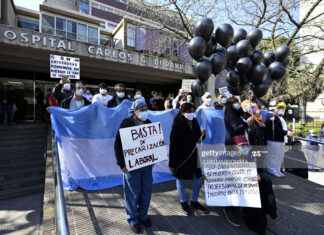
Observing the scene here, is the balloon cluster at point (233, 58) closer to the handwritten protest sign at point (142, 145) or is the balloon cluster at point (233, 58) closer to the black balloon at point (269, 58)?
the black balloon at point (269, 58)

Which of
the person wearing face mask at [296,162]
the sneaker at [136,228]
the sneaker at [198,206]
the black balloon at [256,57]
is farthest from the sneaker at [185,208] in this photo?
the black balloon at [256,57]

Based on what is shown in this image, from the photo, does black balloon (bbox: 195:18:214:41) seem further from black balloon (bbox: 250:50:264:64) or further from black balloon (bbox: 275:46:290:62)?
black balloon (bbox: 275:46:290:62)

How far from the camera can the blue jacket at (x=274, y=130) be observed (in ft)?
15.5

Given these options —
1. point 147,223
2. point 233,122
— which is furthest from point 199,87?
point 147,223

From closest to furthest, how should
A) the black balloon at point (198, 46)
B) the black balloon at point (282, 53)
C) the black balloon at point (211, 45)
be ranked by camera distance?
the black balloon at point (198, 46) → the black balloon at point (211, 45) → the black balloon at point (282, 53)

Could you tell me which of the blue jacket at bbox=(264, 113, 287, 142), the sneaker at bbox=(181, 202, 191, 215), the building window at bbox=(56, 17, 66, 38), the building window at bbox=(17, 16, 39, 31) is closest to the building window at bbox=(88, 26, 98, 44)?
the building window at bbox=(56, 17, 66, 38)

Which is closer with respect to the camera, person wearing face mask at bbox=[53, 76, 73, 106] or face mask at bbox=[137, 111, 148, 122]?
face mask at bbox=[137, 111, 148, 122]

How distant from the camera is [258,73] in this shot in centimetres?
528

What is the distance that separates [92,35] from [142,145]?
1802 centimetres

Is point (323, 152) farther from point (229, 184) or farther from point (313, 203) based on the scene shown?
point (229, 184)

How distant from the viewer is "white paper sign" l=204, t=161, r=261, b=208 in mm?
2598

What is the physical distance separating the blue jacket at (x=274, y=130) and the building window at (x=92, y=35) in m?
17.2

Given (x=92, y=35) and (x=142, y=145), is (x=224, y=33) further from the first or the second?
(x=92, y=35)

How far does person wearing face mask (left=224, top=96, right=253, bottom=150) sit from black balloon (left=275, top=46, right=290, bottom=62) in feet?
13.4
